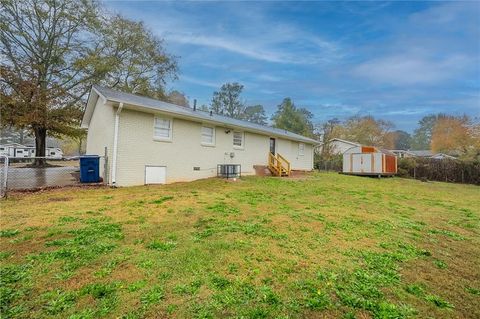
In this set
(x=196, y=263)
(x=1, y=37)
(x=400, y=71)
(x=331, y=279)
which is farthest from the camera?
(x=400, y=71)

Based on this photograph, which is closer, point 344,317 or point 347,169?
point 344,317

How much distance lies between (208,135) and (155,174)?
11.5 feet

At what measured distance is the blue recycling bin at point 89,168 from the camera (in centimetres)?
962

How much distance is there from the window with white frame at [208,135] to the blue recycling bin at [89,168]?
15.4 feet

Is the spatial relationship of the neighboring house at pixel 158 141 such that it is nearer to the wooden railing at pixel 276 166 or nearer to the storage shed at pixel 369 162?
the wooden railing at pixel 276 166

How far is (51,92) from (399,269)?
2237 cm

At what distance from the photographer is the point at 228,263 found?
331 cm

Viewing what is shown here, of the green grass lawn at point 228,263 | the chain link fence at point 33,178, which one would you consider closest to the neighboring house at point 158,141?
the chain link fence at point 33,178

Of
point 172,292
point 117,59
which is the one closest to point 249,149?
point 172,292

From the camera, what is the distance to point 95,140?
12773 mm

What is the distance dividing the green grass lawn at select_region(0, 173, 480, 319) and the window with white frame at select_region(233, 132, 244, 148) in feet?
27.7

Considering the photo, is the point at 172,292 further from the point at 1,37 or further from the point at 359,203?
the point at 1,37

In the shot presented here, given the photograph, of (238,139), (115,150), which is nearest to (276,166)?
(238,139)

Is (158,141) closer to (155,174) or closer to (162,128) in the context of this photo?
(162,128)
